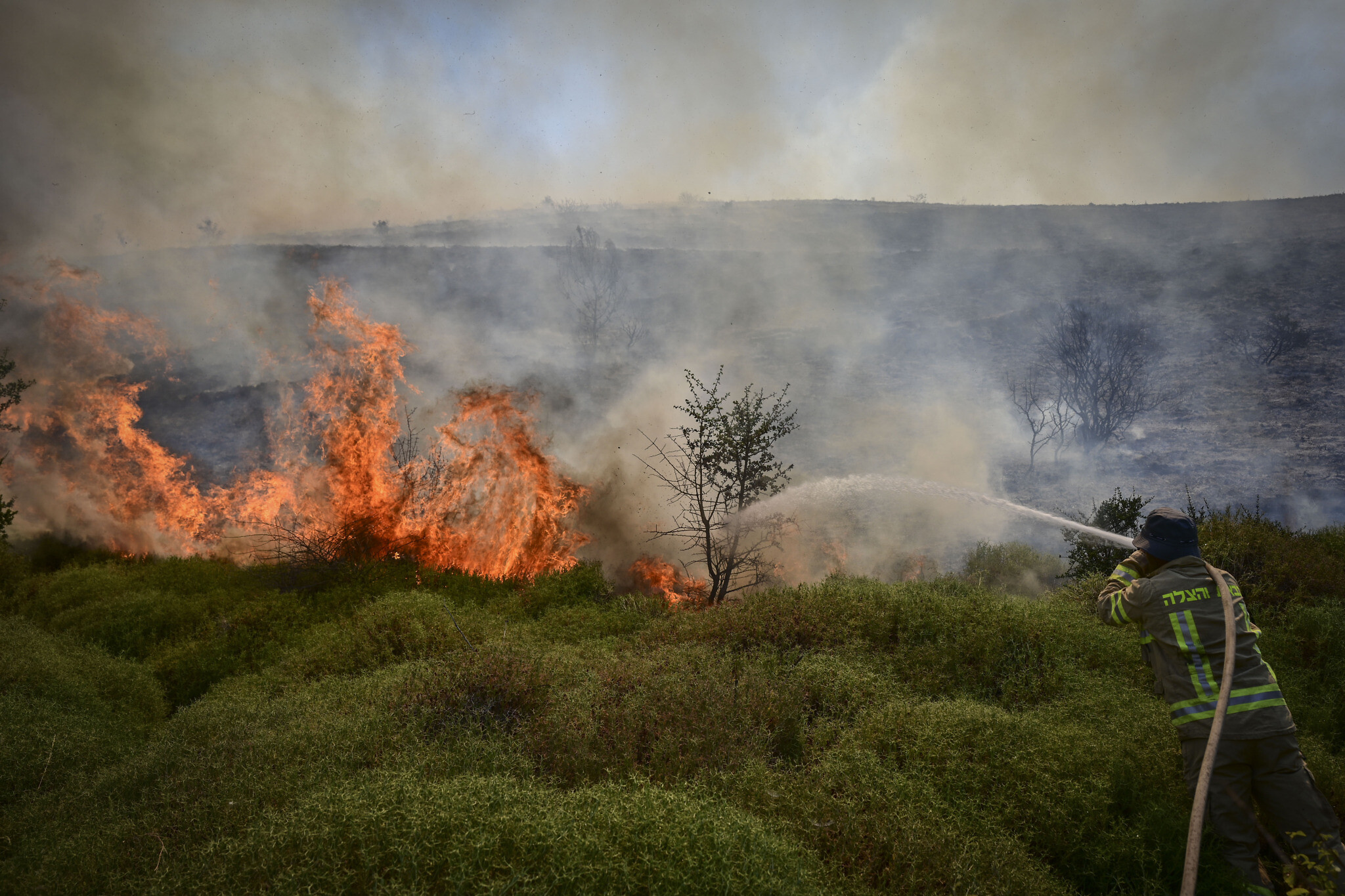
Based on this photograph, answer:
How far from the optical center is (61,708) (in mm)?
5863

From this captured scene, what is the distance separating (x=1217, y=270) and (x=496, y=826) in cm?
3755

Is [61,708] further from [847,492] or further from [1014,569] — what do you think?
[847,492]

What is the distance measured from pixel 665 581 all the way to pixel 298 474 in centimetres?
794

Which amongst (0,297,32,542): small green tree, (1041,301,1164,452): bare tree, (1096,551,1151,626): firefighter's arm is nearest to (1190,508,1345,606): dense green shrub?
(1096,551,1151,626): firefighter's arm

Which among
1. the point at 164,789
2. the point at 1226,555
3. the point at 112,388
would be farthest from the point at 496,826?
the point at 112,388

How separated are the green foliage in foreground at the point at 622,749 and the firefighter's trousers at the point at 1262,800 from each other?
0.29m

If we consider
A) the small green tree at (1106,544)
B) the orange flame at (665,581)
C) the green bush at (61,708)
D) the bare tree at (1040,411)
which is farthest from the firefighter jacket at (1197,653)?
the bare tree at (1040,411)

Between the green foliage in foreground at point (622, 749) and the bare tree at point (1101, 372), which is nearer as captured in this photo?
the green foliage in foreground at point (622, 749)

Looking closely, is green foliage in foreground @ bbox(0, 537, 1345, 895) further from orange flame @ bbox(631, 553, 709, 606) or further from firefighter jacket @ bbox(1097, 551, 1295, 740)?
orange flame @ bbox(631, 553, 709, 606)

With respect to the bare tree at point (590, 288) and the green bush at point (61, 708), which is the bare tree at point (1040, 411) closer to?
the bare tree at point (590, 288)

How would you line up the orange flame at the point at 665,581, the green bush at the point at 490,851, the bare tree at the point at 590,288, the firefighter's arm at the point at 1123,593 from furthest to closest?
1. the bare tree at the point at 590,288
2. the orange flame at the point at 665,581
3. the firefighter's arm at the point at 1123,593
4. the green bush at the point at 490,851

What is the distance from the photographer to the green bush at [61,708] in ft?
15.8

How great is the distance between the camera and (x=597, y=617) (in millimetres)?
9023

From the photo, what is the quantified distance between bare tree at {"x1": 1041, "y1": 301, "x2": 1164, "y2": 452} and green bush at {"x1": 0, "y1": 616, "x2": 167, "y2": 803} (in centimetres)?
2319
